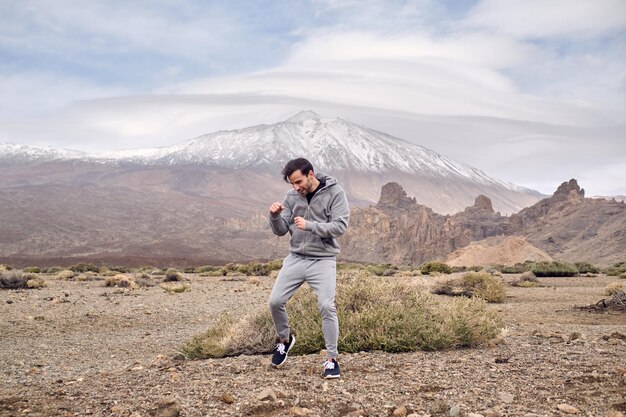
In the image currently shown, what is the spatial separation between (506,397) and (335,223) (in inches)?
92.0

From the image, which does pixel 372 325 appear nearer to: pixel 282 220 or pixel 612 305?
pixel 282 220

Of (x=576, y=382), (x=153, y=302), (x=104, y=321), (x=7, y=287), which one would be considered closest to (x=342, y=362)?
(x=576, y=382)

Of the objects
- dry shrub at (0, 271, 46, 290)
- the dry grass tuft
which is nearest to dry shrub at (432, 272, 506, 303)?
the dry grass tuft

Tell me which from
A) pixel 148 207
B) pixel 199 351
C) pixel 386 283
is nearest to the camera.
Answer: pixel 199 351

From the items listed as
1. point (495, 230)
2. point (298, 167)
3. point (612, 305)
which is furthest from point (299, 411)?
point (495, 230)

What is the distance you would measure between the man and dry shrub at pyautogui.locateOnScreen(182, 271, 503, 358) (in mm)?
1340

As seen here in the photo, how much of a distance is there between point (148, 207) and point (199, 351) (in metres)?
152

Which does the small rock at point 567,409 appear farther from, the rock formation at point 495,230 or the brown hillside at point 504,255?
the rock formation at point 495,230

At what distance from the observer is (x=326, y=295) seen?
21.5 feet

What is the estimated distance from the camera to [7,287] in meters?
21.0

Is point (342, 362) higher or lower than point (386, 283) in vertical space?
lower

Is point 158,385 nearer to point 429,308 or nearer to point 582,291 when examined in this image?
point 429,308

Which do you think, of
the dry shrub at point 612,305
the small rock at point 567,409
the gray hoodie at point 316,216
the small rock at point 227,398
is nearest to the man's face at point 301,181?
the gray hoodie at point 316,216

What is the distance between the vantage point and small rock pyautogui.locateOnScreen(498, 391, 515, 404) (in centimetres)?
535
